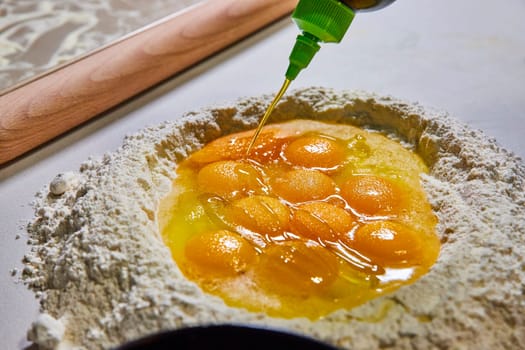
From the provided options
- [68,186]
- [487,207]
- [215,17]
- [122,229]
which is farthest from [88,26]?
[487,207]

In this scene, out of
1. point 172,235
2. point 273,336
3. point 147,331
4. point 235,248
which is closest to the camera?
point 273,336

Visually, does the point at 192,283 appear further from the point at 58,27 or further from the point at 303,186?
the point at 58,27

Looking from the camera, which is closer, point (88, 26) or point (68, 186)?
point (68, 186)

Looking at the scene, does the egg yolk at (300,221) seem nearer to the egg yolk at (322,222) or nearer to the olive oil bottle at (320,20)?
the egg yolk at (322,222)

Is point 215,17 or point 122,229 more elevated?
point 215,17

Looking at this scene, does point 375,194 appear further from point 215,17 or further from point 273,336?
point 215,17

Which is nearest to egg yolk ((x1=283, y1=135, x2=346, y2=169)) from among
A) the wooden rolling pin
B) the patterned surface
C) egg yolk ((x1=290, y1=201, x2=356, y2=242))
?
egg yolk ((x1=290, y1=201, x2=356, y2=242))

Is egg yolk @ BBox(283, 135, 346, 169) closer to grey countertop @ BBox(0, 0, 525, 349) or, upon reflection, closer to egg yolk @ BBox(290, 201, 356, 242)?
egg yolk @ BBox(290, 201, 356, 242)
